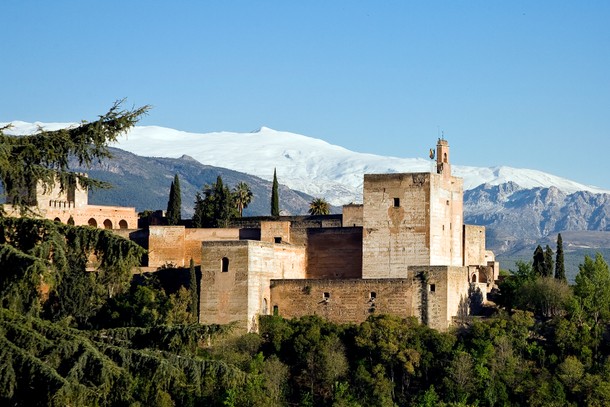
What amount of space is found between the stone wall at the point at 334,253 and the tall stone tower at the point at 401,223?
1544 millimetres

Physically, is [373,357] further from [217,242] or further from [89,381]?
[89,381]

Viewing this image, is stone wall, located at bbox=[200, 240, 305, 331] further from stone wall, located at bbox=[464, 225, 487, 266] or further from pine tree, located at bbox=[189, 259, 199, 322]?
stone wall, located at bbox=[464, 225, 487, 266]

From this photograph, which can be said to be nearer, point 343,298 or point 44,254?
point 44,254

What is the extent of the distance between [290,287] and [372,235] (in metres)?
3.64

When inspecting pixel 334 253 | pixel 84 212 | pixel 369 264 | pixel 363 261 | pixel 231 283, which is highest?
pixel 84 212

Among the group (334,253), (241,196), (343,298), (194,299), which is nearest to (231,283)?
(194,299)

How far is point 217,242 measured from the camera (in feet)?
165

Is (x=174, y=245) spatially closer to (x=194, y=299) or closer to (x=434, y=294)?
(x=194, y=299)

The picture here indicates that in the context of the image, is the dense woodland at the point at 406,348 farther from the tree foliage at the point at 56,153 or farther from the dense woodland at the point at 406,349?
the tree foliage at the point at 56,153

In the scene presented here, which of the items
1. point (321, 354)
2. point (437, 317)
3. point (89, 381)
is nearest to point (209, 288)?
point (321, 354)

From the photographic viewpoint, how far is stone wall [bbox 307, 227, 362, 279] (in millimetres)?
53969

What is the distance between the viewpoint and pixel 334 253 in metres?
54.6

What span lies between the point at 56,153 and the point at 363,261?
37.6m

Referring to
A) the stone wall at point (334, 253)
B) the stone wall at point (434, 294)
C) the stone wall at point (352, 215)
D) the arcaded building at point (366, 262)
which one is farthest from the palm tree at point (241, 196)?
the stone wall at point (434, 294)
